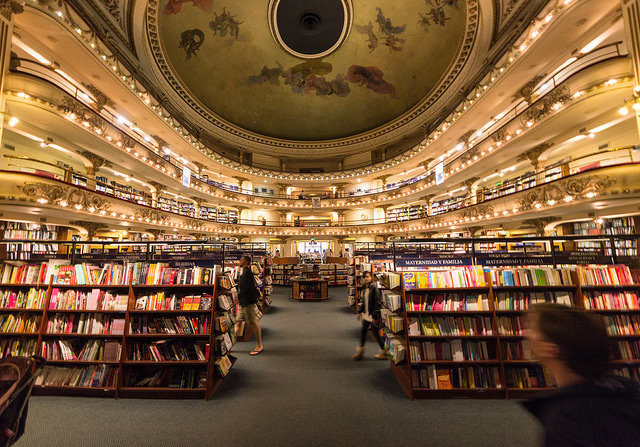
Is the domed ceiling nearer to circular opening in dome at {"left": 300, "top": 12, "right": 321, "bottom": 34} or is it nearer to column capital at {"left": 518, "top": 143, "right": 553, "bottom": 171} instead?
circular opening in dome at {"left": 300, "top": 12, "right": 321, "bottom": 34}

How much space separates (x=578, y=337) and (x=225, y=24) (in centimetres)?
2286

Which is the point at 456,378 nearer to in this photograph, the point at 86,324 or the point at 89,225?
the point at 86,324

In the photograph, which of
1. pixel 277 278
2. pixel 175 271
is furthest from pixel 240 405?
pixel 277 278

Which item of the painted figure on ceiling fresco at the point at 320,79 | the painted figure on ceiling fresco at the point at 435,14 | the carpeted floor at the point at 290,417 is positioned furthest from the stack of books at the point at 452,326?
the painted figure on ceiling fresco at the point at 320,79

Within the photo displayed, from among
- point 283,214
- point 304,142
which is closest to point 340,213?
point 283,214

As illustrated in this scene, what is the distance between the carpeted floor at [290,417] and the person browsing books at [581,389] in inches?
90.7

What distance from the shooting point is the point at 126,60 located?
43.1 ft

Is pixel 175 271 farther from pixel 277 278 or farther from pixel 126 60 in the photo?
pixel 126 60

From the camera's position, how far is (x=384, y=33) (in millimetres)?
18219

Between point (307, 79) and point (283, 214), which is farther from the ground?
point (307, 79)

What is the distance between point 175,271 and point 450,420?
421 centimetres

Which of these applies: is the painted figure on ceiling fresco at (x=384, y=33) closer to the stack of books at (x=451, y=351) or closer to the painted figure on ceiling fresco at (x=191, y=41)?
the painted figure on ceiling fresco at (x=191, y=41)

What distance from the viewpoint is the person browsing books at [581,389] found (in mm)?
957

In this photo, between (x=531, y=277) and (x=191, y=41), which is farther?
(x=191, y=41)
